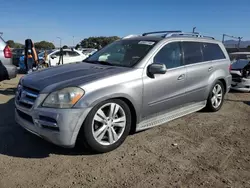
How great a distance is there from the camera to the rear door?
15.5 feet

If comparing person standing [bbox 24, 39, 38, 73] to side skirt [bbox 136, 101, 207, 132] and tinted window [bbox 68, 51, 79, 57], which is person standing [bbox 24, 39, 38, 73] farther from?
tinted window [bbox 68, 51, 79, 57]

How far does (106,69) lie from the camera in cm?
391

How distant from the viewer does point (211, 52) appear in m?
5.53

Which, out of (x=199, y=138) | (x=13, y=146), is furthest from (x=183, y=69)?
(x=13, y=146)

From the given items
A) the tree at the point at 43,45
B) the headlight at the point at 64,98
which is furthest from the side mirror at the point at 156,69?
the tree at the point at 43,45

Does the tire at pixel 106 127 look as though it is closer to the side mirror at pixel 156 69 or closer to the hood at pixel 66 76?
the hood at pixel 66 76

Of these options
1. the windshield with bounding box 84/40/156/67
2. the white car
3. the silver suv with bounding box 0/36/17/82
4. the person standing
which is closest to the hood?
the windshield with bounding box 84/40/156/67

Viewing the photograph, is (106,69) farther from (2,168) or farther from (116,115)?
(2,168)

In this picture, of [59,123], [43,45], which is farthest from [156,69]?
[43,45]

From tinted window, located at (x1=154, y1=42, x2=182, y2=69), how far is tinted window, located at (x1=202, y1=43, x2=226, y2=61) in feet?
2.98

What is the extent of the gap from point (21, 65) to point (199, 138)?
13405mm

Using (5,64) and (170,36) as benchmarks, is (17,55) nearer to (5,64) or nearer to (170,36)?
(5,64)

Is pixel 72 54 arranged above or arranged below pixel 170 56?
below

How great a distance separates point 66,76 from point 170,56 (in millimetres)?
1833
